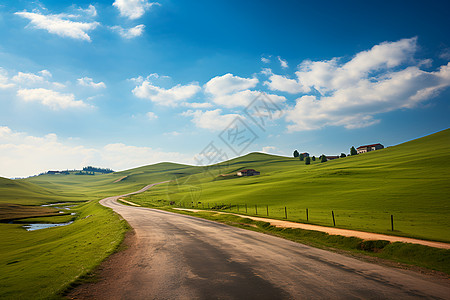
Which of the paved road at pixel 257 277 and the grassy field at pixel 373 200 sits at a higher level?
the paved road at pixel 257 277

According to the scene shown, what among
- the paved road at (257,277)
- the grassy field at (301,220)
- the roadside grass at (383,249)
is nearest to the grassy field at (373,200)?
the grassy field at (301,220)

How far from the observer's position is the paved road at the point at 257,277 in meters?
8.59

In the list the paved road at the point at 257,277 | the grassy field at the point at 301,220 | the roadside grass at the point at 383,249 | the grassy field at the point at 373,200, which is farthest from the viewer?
the grassy field at the point at 373,200

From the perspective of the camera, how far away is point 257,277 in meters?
10.2

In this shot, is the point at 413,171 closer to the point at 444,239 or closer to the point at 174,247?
the point at 444,239

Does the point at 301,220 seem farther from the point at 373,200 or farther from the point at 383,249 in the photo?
the point at 373,200

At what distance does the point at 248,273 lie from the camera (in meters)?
10.8

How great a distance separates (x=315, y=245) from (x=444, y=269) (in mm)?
7444

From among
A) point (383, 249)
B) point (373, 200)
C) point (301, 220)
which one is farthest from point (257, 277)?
point (373, 200)

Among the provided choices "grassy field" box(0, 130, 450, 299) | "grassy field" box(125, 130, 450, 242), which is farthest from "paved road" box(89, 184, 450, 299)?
"grassy field" box(125, 130, 450, 242)

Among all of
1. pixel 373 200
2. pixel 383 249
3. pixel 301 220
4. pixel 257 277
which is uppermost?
pixel 257 277

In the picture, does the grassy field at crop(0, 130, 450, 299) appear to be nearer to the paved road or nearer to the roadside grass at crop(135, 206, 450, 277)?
the roadside grass at crop(135, 206, 450, 277)

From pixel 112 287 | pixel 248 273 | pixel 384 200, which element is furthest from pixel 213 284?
pixel 384 200

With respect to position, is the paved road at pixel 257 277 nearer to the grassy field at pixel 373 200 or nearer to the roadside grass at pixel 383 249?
the roadside grass at pixel 383 249
